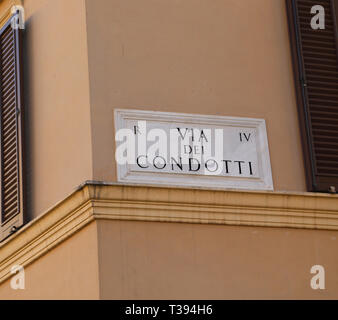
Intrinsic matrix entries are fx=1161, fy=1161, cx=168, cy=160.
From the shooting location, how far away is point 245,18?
40.1 ft

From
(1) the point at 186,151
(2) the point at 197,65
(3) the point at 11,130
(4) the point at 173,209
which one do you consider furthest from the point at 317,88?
(3) the point at 11,130

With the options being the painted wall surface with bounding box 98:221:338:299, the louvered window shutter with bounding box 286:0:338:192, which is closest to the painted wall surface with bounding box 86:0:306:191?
the louvered window shutter with bounding box 286:0:338:192

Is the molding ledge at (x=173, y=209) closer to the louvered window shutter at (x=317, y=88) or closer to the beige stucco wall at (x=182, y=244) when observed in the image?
the beige stucco wall at (x=182, y=244)

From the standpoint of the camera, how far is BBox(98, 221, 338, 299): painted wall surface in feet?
35.3

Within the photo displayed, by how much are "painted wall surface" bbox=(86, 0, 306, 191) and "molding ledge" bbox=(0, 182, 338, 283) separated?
319mm

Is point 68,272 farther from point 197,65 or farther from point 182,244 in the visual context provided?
point 197,65

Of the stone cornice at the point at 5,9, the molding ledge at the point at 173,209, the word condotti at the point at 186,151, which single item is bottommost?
the molding ledge at the point at 173,209

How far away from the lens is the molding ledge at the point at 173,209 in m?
10.8

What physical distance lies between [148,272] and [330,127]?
2570 mm

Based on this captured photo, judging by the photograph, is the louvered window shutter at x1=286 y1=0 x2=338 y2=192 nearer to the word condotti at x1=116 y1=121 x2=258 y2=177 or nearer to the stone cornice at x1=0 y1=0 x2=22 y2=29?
the word condotti at x1=116 y1=121 x2=258 y2=177

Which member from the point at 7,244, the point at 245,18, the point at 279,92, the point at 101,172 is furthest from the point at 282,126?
the point at 7,244

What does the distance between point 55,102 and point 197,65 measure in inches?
60.9

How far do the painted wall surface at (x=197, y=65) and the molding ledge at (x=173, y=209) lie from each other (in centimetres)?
32

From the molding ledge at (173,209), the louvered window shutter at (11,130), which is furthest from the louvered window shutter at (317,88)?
the louvered window shutter at (11,130)
